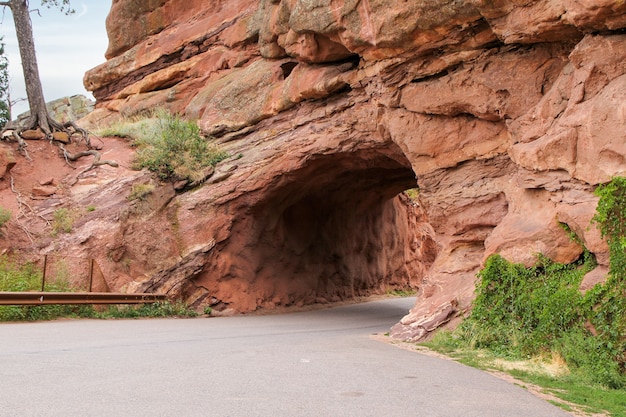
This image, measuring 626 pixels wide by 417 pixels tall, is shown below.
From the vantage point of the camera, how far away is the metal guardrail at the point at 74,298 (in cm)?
1241

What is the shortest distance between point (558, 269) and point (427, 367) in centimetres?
396

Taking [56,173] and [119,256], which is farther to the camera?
[56,173]

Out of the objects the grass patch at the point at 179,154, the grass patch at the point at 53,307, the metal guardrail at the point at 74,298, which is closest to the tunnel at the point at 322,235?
the grass patch at the point at 53,307

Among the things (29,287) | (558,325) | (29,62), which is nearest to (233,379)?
(558,325)

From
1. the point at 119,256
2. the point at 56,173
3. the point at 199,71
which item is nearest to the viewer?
the point at 119,256

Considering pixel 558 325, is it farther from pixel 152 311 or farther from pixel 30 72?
pixel 30 72

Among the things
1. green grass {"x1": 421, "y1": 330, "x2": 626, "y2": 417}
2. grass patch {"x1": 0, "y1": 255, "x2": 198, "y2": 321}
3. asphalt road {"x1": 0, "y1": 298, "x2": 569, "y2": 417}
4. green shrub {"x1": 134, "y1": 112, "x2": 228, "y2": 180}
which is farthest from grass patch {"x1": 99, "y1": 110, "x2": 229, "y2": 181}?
green grass {"x1": 421, "y1": 330, "x2": 626, "y2": 417}

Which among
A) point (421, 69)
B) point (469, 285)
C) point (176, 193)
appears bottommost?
point (469, 285)

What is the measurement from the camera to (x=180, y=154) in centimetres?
1894

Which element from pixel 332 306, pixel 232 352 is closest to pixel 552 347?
pixel 232 352

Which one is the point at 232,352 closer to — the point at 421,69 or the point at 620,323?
the point at 620,323

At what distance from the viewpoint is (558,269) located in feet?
33.9

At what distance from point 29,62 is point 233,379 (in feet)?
62.9

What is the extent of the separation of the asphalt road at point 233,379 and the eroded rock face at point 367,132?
3463 millimetres
